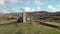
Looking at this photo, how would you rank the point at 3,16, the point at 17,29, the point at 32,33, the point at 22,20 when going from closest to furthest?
the point at 32,33, the point at 17,29, the point at 22,20, the point at 3,16

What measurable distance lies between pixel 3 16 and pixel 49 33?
14.5 meters

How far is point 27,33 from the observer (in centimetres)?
1444

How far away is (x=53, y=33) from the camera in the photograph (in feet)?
48.1

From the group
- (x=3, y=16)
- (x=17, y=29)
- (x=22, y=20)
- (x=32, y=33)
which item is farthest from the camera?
(x=3, y=16)

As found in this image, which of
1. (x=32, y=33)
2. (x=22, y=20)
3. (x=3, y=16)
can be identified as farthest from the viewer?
(x=3, y=16)

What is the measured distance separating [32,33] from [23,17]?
20.3 ft

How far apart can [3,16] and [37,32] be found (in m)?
13.9

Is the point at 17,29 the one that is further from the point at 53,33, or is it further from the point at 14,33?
Result: the point at 53,33

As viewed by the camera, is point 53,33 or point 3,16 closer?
point 53,33

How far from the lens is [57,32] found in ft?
49.0

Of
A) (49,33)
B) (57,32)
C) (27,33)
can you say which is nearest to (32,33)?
(27,33)

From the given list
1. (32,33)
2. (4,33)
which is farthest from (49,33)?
(4,33)

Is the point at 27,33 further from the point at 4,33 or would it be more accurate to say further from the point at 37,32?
the point at 4,33

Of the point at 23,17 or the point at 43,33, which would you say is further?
the point at 23,17
